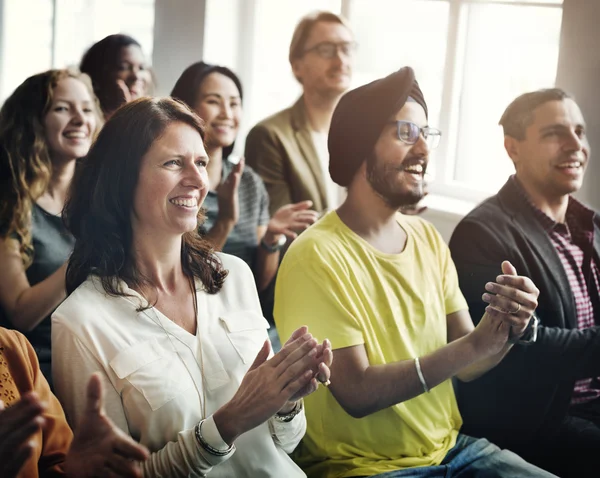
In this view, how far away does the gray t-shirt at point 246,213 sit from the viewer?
8.36 feet

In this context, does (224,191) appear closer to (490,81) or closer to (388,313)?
(388,313)

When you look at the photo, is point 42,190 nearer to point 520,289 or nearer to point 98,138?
point 98,138

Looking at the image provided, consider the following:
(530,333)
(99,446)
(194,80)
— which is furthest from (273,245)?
(99,446)

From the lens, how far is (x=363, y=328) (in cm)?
168

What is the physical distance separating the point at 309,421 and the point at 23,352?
0.62 m

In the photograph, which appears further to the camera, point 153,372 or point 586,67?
point 586,67

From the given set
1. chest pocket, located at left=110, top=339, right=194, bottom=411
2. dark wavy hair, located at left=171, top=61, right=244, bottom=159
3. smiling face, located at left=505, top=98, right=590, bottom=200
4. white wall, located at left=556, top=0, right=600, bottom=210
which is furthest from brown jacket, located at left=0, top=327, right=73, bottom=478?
white wall, located at left=556, top=0, right=600, bottom=210

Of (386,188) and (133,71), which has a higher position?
(133,71)

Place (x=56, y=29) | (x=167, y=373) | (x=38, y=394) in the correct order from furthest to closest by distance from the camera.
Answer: (x=56, y=29) → (x=167, y=373) → (x=38, y=394)

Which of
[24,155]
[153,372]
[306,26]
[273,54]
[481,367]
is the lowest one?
[481,367]

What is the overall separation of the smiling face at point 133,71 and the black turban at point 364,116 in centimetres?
120

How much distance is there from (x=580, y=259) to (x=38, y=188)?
54.4 inches

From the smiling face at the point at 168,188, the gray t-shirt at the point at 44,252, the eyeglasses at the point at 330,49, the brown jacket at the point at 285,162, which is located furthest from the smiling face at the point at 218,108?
the smiling face at the point at 168,188

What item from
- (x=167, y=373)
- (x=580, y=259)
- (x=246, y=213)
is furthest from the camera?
(x=246, y=213)
